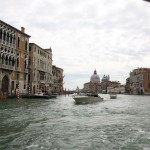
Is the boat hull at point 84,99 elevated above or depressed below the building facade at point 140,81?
below

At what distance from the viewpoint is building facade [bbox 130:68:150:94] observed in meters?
92.2

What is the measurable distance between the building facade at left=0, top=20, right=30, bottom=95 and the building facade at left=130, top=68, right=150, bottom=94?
5614cm

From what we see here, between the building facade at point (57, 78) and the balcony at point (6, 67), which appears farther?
the building facade at point (57, 78)

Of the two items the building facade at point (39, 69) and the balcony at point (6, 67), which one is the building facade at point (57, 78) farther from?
the balcony at point (6, 67)

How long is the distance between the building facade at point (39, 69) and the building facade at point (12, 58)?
5919mm

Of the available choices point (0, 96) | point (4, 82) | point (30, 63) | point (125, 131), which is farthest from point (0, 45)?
point (125, 131)

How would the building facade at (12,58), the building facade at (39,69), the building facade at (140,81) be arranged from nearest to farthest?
the building facade at (12,58) < the building facade at (39,69) < the building facade at (140,81)

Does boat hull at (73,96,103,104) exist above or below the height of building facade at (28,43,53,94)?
below

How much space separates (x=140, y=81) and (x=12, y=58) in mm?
64736

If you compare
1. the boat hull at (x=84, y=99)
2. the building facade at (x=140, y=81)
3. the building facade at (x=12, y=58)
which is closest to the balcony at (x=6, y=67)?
the building facade at (x=12, y=58)

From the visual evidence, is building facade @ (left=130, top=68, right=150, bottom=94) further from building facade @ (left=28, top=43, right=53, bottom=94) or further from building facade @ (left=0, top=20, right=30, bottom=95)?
building facade @ (left=0, top=20, right=30, bottom=95)

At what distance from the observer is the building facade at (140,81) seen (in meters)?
92.2

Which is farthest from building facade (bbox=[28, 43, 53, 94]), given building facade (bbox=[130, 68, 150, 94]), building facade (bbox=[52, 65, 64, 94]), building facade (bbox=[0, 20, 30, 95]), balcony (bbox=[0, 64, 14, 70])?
building facade (bbox=[130, 68, 150, 94])

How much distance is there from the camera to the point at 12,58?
4119 centimetres
